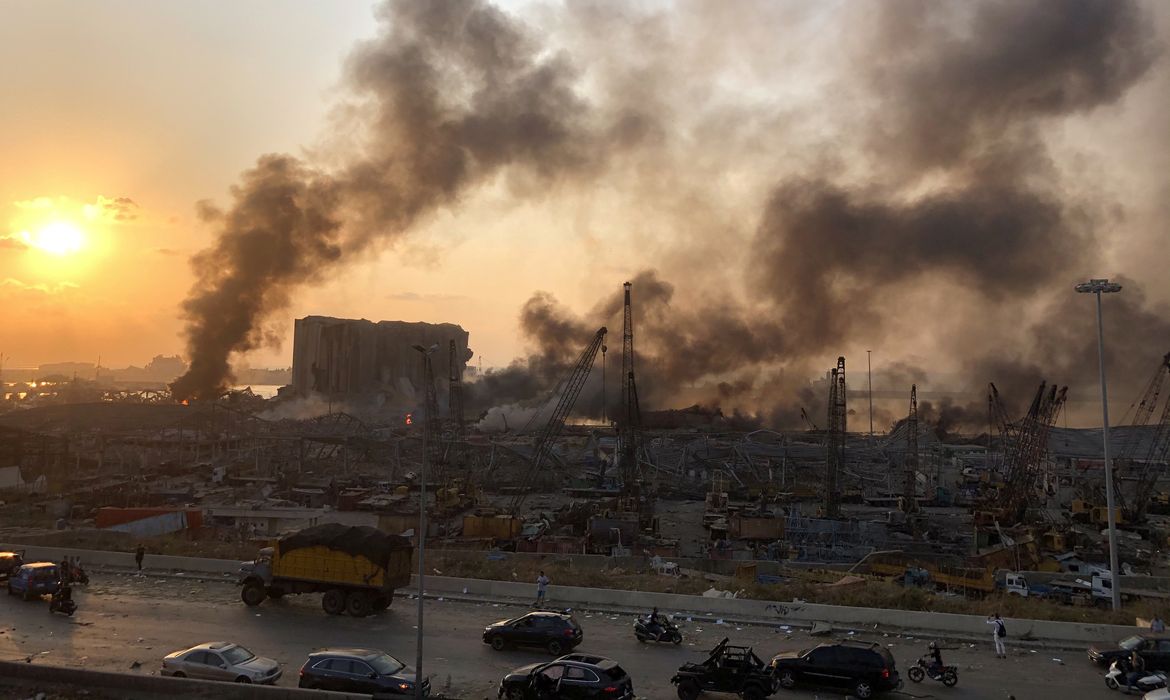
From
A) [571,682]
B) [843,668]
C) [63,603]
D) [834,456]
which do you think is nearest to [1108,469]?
[843,668]

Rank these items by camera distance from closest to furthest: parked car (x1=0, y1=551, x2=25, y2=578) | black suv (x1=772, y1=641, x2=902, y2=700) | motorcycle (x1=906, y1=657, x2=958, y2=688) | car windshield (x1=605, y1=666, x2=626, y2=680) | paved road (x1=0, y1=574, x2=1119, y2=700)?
car windshield (x1=605, y1=666, x2=626, y2=680)
black suv (x1=772, y1=641, x2=902, y2=700)
motorcycle (x1=906, y1=657, x2=958, y2=688)
paved road (x1=0, y1=574, x2=1119, y2=700)
parked car (x1=0, y1=551, x2=25, y2=578)

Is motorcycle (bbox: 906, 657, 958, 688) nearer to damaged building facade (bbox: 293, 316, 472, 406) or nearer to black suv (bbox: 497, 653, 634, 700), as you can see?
black suv (bbox: 497, 653, 634, 700)

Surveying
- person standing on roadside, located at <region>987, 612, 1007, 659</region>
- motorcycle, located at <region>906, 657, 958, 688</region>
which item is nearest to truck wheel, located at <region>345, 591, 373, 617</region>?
motorcycle, located at <region>906, 657, 958, 688</region>

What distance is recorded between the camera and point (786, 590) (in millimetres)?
21656

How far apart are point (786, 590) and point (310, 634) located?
1237 cm

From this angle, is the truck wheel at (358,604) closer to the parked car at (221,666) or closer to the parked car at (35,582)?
the parked car at (221,666)

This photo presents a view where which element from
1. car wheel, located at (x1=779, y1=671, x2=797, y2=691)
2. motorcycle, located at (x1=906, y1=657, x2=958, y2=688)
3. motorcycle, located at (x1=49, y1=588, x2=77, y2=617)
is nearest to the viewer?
car wheel, located at (x1=779, y1=671, x2=797, y2=691)

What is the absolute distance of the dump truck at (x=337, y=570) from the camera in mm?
19078

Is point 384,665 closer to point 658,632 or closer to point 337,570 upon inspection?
point 658,632

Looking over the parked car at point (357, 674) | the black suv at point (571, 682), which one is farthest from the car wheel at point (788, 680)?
the parked car at point (357, 674)

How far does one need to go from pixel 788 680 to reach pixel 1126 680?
568cm

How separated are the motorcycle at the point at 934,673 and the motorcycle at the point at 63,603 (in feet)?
60.8

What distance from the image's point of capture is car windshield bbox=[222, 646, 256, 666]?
13266 mm

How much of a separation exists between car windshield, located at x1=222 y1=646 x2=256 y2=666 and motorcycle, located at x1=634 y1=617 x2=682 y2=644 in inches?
298
